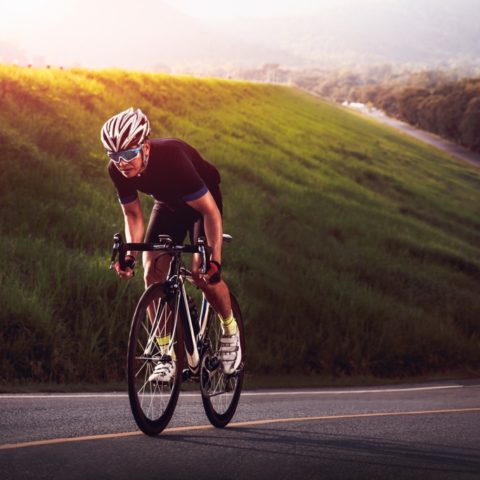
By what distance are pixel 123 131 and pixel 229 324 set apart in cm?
198

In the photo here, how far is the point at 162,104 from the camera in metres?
39.7

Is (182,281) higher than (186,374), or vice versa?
(182,281)

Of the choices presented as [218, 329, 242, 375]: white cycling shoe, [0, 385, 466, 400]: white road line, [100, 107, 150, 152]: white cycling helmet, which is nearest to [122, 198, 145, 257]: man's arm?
[100, 107, 150, 152]: white cycling helmet

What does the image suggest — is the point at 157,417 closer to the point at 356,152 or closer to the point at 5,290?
the point at 5,290

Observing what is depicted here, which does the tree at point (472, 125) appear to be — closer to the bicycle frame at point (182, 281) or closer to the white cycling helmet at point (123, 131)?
the bicycle frame at point (182, 281)

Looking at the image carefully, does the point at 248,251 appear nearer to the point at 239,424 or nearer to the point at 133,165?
the point at 239,424

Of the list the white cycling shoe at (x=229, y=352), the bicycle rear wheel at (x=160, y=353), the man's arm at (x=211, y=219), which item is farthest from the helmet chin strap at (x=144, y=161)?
the white cycling shoe at (x=229, y=352)

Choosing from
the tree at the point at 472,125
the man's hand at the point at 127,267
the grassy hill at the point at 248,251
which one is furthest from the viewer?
the tree at the point at 472,125

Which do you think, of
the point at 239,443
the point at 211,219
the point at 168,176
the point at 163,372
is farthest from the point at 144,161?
the point at 239,443

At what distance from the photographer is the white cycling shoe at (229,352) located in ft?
27.2

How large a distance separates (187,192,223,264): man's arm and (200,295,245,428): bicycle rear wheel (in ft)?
2.97

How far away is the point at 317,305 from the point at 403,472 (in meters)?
14.0

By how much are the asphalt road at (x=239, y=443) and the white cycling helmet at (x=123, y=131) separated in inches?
79.0

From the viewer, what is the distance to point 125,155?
706cm
